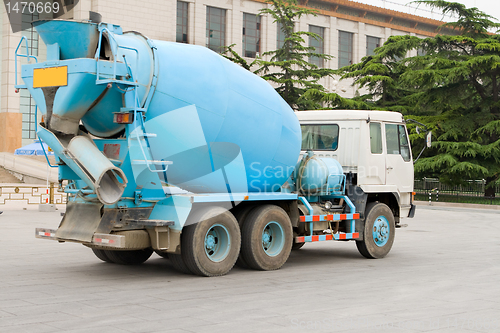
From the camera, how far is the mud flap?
891cm

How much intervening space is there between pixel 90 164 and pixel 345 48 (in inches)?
2241

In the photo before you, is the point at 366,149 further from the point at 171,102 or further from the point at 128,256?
the point at 128,256

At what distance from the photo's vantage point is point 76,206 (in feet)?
30.5

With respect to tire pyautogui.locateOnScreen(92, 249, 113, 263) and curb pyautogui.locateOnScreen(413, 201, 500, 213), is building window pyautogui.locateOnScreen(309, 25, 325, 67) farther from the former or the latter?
tire pyautogui.locateOnScreen(92, 249, 113, 263)

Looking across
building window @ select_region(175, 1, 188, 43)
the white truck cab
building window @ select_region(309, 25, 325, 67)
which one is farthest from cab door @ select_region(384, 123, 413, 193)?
building window @ select_region(309, 25, 325, 67)

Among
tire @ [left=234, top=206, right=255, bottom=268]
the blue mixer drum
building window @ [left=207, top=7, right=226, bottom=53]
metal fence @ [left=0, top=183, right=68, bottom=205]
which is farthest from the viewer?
building window @ [left=207, top=7, right=226, bottom=53]

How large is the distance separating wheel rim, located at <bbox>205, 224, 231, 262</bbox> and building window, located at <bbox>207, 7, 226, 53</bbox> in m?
44.0

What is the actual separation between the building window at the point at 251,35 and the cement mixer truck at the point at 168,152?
44704mm

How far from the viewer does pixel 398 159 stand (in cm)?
1316

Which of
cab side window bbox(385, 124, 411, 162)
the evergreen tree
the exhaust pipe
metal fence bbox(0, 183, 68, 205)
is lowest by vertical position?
metal fence bbox(0, 183, 68, 205)

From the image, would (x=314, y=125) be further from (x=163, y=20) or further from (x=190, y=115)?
(x=163, y=20)

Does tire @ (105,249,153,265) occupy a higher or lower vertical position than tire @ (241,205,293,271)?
lower

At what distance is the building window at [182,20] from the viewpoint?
50688mm

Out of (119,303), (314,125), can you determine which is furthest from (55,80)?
(314,125)
